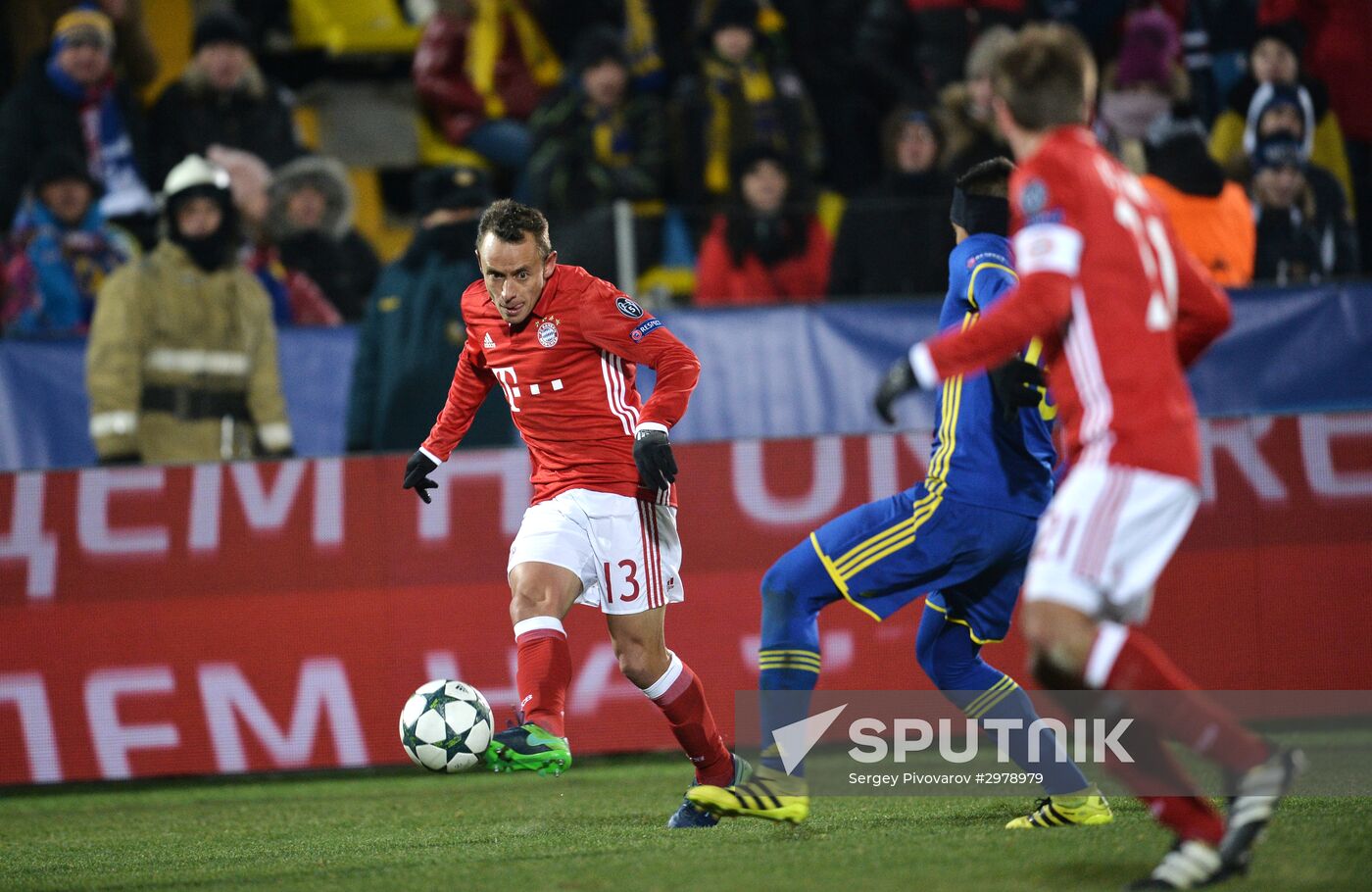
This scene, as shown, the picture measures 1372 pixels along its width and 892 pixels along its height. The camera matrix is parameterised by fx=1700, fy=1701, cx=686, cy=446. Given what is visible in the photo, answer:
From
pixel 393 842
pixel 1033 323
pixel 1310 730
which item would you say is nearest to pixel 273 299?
pixel 393 842

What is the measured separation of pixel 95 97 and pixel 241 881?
702 cm

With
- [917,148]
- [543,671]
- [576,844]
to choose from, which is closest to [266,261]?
[917,148]

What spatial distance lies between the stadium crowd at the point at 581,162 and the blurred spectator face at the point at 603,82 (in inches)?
0.6

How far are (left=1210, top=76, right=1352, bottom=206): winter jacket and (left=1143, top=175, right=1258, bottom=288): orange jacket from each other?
0.97m

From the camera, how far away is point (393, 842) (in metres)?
5.63

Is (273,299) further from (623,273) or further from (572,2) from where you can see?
(572,2)

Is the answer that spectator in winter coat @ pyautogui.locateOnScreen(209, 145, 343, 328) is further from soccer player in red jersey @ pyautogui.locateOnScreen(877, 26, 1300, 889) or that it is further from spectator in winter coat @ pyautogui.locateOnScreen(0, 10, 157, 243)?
soccer player in red jersey @ pyautogui.locateOnScreen(877, 26, 1300, 889)

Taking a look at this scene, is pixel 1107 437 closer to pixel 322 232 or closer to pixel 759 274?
pixel 759 274

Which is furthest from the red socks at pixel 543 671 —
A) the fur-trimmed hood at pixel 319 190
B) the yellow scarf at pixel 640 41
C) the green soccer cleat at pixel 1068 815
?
the yellow scarf at pixel 640 41

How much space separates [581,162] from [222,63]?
7.70 feet

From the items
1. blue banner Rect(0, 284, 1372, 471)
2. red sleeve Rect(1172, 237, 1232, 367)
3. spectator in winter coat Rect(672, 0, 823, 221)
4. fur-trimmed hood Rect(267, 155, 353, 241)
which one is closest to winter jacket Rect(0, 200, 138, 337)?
blue banner Rect(0, 284, 1372, 471)

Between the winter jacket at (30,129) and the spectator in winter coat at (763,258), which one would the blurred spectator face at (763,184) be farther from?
the winter jacket at (30,129)

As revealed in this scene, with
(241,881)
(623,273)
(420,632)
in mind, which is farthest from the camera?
(623,273)

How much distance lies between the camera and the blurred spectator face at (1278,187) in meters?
10.2
